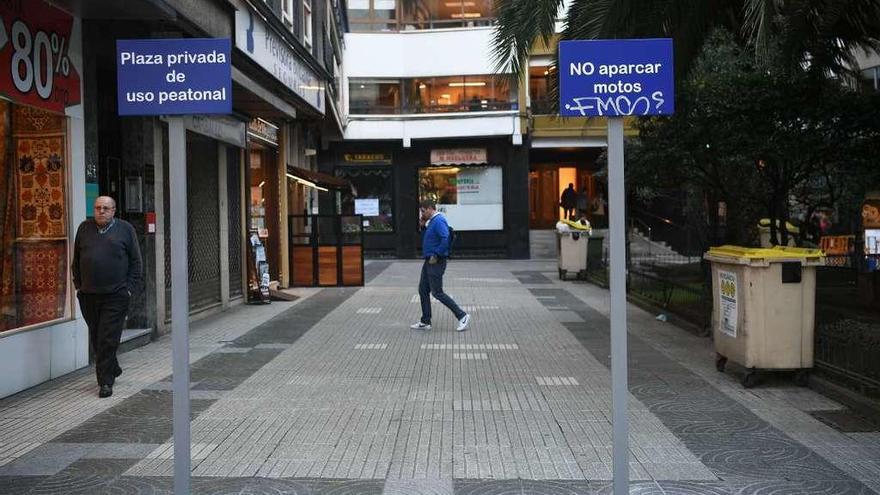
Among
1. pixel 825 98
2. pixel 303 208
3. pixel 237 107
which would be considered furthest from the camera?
pixel 303 208

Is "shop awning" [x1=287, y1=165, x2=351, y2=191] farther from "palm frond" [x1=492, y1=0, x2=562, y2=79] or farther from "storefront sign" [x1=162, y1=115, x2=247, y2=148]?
"palm frond" [x1=492, y1=0, x2=562, y2=79]

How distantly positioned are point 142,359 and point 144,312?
1.31 meters

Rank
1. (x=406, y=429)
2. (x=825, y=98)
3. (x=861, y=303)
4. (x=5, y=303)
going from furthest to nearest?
(x=861, y=303)
(x=825, y=98)
(x=5, y=303)
(x=406, y=429)

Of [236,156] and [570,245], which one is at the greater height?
[236,156]

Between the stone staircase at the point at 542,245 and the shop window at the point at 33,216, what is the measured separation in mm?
22567

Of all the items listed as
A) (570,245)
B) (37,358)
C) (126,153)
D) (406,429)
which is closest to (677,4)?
(406,429)

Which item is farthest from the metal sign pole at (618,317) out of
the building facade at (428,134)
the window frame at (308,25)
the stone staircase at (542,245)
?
the stone staircase at (542,245)

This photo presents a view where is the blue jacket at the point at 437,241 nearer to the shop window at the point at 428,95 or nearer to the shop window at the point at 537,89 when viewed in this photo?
the shop window at the point at 428,95

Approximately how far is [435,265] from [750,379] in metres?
4.92

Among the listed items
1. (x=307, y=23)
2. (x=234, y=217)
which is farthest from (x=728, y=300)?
(x=307, y=23)

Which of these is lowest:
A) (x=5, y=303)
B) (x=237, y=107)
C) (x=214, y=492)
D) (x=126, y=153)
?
(x=214, y=492)

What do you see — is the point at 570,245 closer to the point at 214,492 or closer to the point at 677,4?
the point at 677,4

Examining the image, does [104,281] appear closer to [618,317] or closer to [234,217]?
[618,317]

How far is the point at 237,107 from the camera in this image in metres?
14.1
